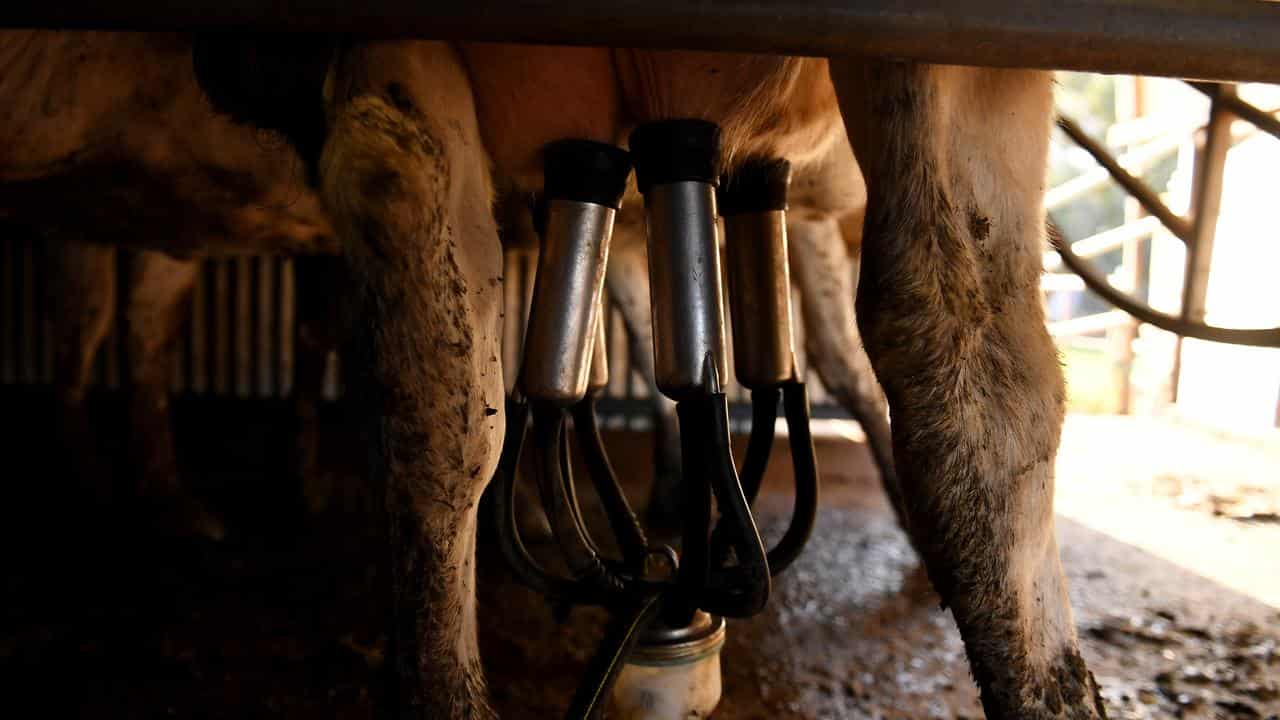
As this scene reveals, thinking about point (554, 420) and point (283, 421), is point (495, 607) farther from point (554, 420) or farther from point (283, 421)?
point (283, 421)

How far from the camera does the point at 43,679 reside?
1687 millimetres

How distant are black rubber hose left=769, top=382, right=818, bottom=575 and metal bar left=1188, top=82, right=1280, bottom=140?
903 millimetres

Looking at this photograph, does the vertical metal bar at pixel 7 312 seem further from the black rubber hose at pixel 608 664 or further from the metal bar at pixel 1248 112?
the metal bar at pixel 1248 112

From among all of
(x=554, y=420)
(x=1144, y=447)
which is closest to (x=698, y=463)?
(x=554, y=420)

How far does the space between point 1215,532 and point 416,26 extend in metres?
3.27

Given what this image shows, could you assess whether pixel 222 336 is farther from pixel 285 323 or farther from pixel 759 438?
pixel 759 438

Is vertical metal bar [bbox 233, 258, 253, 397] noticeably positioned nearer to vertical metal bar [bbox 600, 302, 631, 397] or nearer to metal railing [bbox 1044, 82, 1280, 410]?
vertical metal bar [bbox 600, 302, 631, 397]

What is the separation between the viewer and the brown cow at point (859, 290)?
1062mm

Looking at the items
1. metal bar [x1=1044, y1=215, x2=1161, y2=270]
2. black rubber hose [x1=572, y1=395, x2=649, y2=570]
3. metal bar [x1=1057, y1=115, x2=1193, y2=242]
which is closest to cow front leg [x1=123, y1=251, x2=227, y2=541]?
black rubber hose [x1=572, y1=395, x2=649, y2=570]

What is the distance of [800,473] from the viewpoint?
1382 millimetres

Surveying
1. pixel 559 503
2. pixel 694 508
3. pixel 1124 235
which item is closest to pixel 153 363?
pixel 559 503

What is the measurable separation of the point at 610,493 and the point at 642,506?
Result: 1842mm

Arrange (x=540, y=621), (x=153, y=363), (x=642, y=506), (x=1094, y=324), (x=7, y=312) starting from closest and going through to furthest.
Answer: (x=540, y=621), (x=153, y=363), (x=642, y=506), (x=7, y=312), (x=1094, y=324)

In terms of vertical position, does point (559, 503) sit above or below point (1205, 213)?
below
